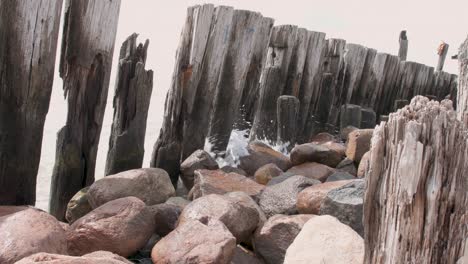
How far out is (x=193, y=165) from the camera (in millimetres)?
5402

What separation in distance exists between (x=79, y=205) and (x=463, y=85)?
119 inches

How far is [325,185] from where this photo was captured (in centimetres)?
454

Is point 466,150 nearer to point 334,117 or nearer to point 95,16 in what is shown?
point 95,16

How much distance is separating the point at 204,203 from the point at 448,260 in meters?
2.11

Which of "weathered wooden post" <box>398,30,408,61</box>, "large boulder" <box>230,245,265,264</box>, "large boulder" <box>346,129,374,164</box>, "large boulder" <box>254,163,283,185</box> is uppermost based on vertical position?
"weathered wooden post" <box>398,30,408,61</box>

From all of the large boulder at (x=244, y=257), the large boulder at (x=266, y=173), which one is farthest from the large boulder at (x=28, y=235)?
the large boulder at (x=266, y=173)

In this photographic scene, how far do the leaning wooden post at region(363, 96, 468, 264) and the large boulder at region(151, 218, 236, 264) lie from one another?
4.41 feet

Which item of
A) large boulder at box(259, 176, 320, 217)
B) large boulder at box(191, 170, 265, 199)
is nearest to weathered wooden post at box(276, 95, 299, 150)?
large boulder at box(191, 170, 265, 199)

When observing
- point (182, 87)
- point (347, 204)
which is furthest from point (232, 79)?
point (347, 204)

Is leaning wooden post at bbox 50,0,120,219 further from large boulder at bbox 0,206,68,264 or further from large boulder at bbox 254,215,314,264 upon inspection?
large boulder at bbox 254,215,314,264

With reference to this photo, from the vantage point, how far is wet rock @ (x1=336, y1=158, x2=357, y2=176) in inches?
245

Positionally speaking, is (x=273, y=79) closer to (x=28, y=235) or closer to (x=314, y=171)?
(x=314, y=171)

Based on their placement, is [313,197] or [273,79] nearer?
[313,197]

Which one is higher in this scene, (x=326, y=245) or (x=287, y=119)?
(x=287, y=119)
